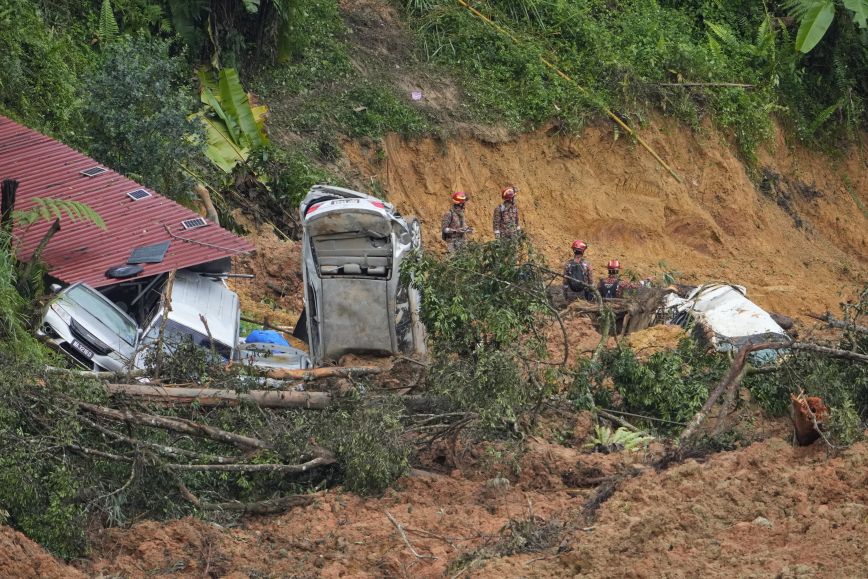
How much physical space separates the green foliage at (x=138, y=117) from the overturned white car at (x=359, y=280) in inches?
190

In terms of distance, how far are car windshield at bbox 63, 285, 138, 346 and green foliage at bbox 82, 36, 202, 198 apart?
14.0ft

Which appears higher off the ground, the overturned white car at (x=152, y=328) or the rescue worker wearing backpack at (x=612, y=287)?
the overturned white car at (x=152, y=328)

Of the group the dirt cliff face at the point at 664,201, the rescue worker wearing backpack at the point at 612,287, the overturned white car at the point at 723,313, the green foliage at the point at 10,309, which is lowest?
the dirt cliff face at the point at 664,201

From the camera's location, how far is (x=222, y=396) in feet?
37.4

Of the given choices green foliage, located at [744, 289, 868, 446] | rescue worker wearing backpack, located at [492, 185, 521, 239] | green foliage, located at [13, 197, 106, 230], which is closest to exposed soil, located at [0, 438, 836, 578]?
green foliage, located at [744, 289, 868, 446]

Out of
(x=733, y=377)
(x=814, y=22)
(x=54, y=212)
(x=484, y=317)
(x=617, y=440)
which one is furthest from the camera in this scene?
(x=814, y=22)

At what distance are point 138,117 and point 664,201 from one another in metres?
11.1

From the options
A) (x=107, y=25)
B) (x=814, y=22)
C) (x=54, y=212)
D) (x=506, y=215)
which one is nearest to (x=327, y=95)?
(x=107, y=25)

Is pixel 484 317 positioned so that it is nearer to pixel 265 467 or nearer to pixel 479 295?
pixel 479 295

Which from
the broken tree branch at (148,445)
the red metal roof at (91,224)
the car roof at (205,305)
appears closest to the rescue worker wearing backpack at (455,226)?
the red metal roof at (91,224)

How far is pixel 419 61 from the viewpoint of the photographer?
24.4m

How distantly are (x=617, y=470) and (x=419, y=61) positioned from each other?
48.1 feet

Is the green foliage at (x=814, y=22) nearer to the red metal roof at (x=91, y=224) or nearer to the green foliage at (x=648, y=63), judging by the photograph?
the green foliage at (x=648, y=63)

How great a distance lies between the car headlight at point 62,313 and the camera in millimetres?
12992
